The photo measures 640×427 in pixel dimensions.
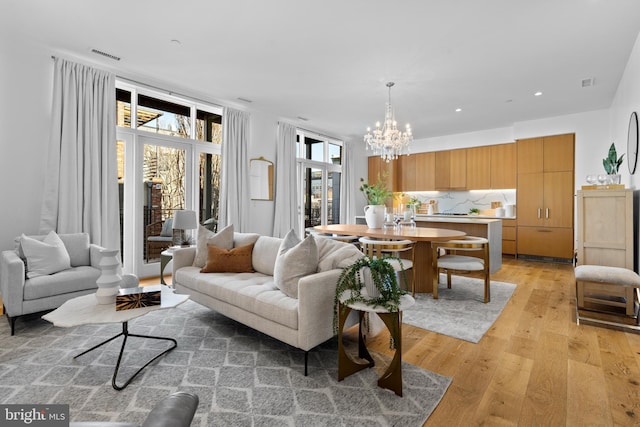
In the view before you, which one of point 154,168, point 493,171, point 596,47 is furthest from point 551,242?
point 154,168

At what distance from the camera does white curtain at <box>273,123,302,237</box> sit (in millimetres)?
6094

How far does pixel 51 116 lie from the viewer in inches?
142

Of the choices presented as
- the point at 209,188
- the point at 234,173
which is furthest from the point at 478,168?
the point at 209,188

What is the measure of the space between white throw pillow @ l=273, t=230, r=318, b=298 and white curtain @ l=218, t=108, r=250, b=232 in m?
3.01

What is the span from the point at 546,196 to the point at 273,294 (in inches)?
240

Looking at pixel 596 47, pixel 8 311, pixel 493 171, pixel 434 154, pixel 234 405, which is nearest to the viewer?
pixel 234 405

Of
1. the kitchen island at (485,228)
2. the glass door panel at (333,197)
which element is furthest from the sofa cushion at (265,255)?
the glass door panel at (333,197)

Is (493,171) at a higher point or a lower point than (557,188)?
higher

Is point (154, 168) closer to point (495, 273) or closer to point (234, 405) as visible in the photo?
point (234, 405)

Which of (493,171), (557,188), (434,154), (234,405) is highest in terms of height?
(434,154)

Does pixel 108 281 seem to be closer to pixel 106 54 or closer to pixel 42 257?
pixel 42 257

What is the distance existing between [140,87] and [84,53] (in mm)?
787

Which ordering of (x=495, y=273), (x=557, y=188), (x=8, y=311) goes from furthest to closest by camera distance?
(x=557, y=188) < (x=495, y=273) < (x=8, y=311)

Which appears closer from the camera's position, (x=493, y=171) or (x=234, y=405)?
(x=234, y=405)
